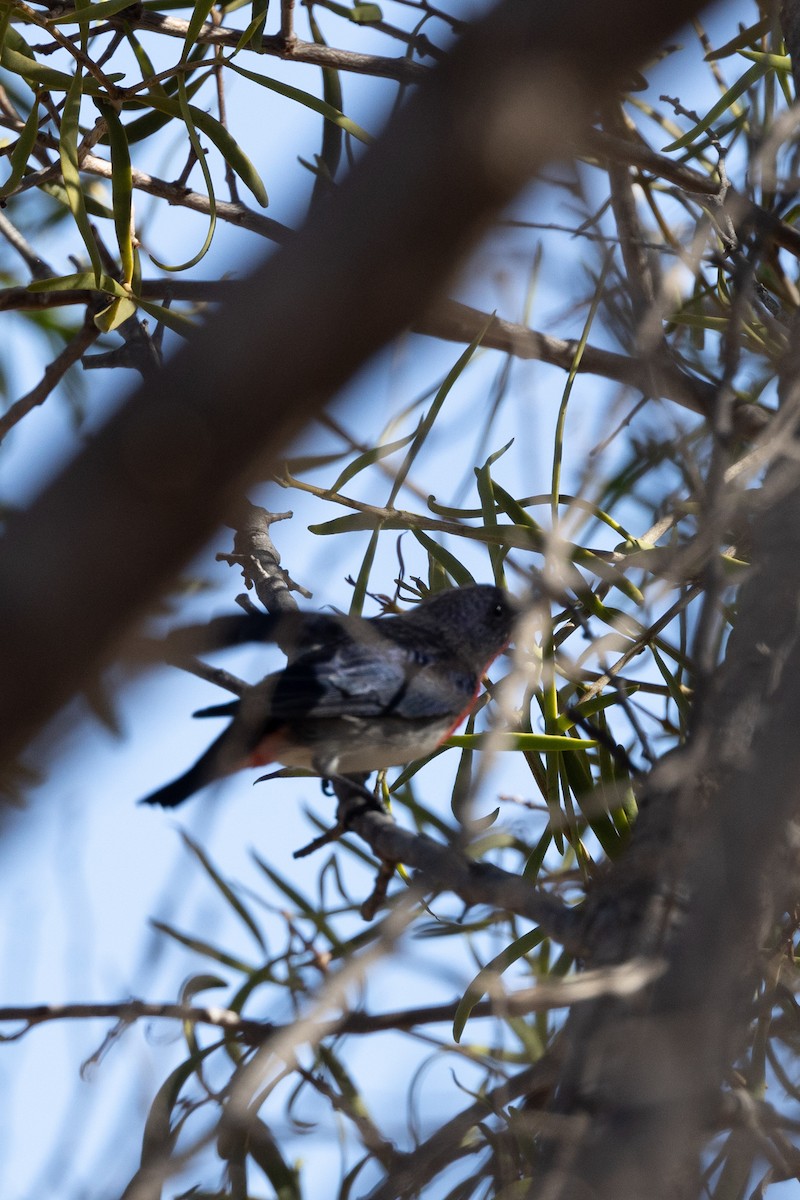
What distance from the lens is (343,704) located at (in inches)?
113

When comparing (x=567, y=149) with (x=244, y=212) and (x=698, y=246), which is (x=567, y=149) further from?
(x=244, y=212)

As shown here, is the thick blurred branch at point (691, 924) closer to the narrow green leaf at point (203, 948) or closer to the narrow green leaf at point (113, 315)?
the narrow green leaf at point (203, 948)

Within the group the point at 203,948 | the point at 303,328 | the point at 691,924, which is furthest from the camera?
the point at 203,948

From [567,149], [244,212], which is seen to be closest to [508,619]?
[244,212]

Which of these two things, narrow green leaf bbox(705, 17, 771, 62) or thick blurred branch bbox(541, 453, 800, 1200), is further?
narrow green leaf bbox(705, 17, 771, 62)

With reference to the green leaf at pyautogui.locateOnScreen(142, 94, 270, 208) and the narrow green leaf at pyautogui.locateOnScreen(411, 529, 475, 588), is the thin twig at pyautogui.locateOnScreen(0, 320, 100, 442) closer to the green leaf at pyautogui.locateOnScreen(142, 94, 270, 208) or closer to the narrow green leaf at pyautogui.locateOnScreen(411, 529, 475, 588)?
the green leaf at pyautogui.locateOnScreen(142, 94, 270, 208)

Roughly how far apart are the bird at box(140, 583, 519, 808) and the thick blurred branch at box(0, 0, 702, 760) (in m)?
1.73

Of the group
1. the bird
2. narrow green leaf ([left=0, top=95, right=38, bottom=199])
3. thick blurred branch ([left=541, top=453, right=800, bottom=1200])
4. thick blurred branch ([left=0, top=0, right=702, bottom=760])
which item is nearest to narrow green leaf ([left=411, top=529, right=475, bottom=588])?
the bird

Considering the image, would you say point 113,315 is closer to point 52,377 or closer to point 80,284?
point 80,284

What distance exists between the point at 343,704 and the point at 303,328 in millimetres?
2135

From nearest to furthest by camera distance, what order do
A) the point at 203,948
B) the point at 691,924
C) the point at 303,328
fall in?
1. the point at 303,328
2. the point at 691,924
3. the point at 203,948

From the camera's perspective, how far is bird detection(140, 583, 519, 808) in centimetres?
268

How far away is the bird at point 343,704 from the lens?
2682 mm

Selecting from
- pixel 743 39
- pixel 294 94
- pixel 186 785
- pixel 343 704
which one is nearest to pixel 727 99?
pixel 743 39
